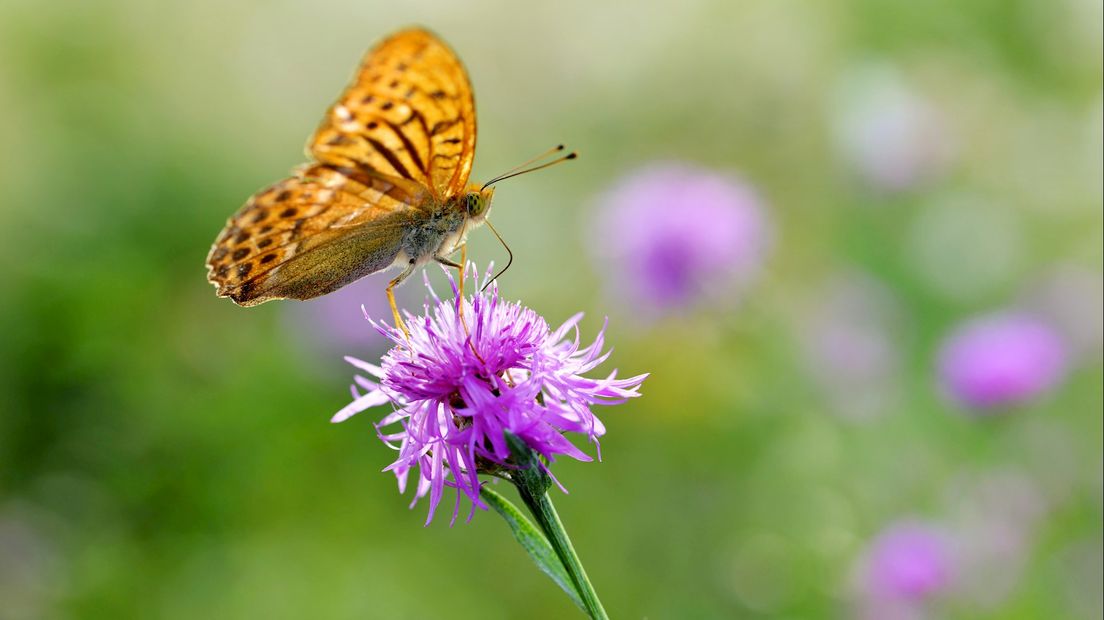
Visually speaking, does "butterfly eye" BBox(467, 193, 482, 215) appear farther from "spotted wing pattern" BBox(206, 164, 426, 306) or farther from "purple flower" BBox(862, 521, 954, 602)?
"purple flower" BBox(862, 521, 954, 602)

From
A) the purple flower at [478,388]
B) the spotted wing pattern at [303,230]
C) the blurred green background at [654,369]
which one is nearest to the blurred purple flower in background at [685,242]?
the blurred green background at [654,369]

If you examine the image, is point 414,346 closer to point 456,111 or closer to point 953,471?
point 456,111

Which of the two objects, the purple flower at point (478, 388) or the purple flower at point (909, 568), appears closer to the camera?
the purple flower at point (478, 388)

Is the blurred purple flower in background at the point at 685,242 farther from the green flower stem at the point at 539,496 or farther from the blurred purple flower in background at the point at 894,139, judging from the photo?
the green flower stem at the point at 539,496

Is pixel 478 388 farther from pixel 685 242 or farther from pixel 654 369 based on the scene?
pixel 685 242

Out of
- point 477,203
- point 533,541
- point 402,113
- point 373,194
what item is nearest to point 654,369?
point 477,203

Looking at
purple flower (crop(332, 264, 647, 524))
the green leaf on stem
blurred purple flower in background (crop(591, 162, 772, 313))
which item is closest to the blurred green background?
blurred purple flower in background (crop(591, 162, 772, 313))
